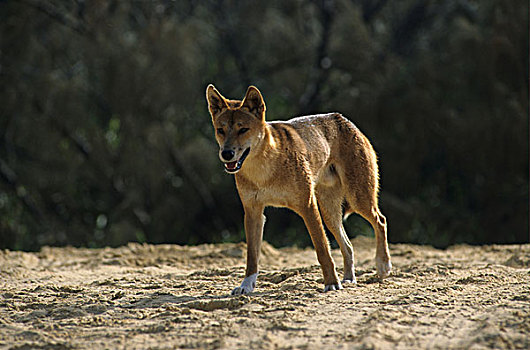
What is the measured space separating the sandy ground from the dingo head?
1.02 metres

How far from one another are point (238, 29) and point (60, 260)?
19.0 ft

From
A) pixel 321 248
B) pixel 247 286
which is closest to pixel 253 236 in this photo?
pixel 247 286

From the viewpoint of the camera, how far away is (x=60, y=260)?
8.04 m

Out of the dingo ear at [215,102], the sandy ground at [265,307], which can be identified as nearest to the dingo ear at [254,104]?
the dingo ear at [215,102]

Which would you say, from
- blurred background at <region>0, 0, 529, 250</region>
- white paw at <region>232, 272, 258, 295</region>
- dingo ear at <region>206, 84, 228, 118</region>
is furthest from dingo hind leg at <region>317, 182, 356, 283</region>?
blurred background at <region>0, 0, 529, 250</region>

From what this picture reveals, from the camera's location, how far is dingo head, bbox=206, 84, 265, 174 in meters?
5.16

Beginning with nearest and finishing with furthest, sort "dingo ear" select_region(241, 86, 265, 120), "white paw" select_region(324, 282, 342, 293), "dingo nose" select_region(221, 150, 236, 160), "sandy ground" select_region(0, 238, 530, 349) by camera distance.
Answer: "sandy ground" select_region(0, 238, 530, 349)
"dingo nose" select_region(221, 150, 236, 160)
"white paw" select_region(324, 282, 342, 293)
"dingo ear" select_region(241, 86, 265, 120)

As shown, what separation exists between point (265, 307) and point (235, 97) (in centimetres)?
740

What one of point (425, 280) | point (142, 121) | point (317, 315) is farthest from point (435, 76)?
point (317, 315)

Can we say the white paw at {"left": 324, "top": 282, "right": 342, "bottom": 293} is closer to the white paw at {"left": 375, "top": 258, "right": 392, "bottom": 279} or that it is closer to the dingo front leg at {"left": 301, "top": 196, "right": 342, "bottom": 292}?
the dingo front leg at {"left": 301, "top": 196, "right": 342, "bottom": 292}

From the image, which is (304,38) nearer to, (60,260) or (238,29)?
(238,29)

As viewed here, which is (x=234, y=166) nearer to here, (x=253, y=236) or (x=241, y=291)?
(x=253, y=236)

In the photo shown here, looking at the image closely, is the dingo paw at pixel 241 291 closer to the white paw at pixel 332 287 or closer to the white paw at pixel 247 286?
the white paw at pixel 247 286

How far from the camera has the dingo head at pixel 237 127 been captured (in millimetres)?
5160
